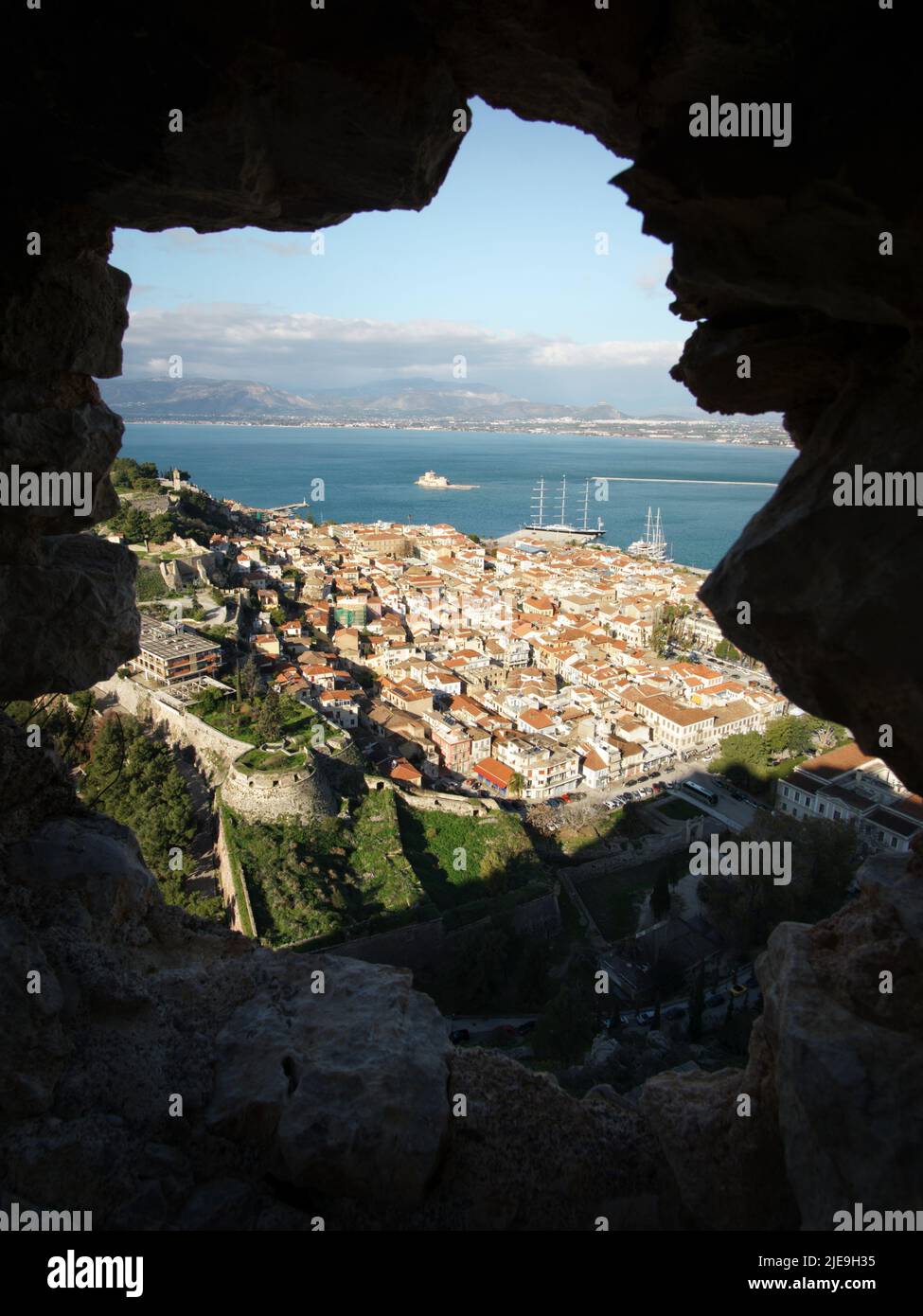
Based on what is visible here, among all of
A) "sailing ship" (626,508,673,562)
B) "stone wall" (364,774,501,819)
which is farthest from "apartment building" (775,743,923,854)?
"sailing ship" (626,508,673,562)

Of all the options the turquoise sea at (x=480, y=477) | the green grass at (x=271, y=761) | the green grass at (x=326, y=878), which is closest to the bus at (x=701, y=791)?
the green grass at (x=326, y=878)

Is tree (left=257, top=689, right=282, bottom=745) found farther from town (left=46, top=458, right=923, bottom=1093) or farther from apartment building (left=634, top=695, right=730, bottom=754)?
apartment building (left=634, top=695, right=730, bottom=754)

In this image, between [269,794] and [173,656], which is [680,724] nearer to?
[269,794]

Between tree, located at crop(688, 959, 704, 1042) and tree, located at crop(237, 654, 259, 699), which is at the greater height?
tree, located at crop(237, 654, 259, 699)

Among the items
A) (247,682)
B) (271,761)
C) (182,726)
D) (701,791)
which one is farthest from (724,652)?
(182,726)

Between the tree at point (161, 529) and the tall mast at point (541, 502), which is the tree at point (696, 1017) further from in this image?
the tall mast at point (541, 502)
